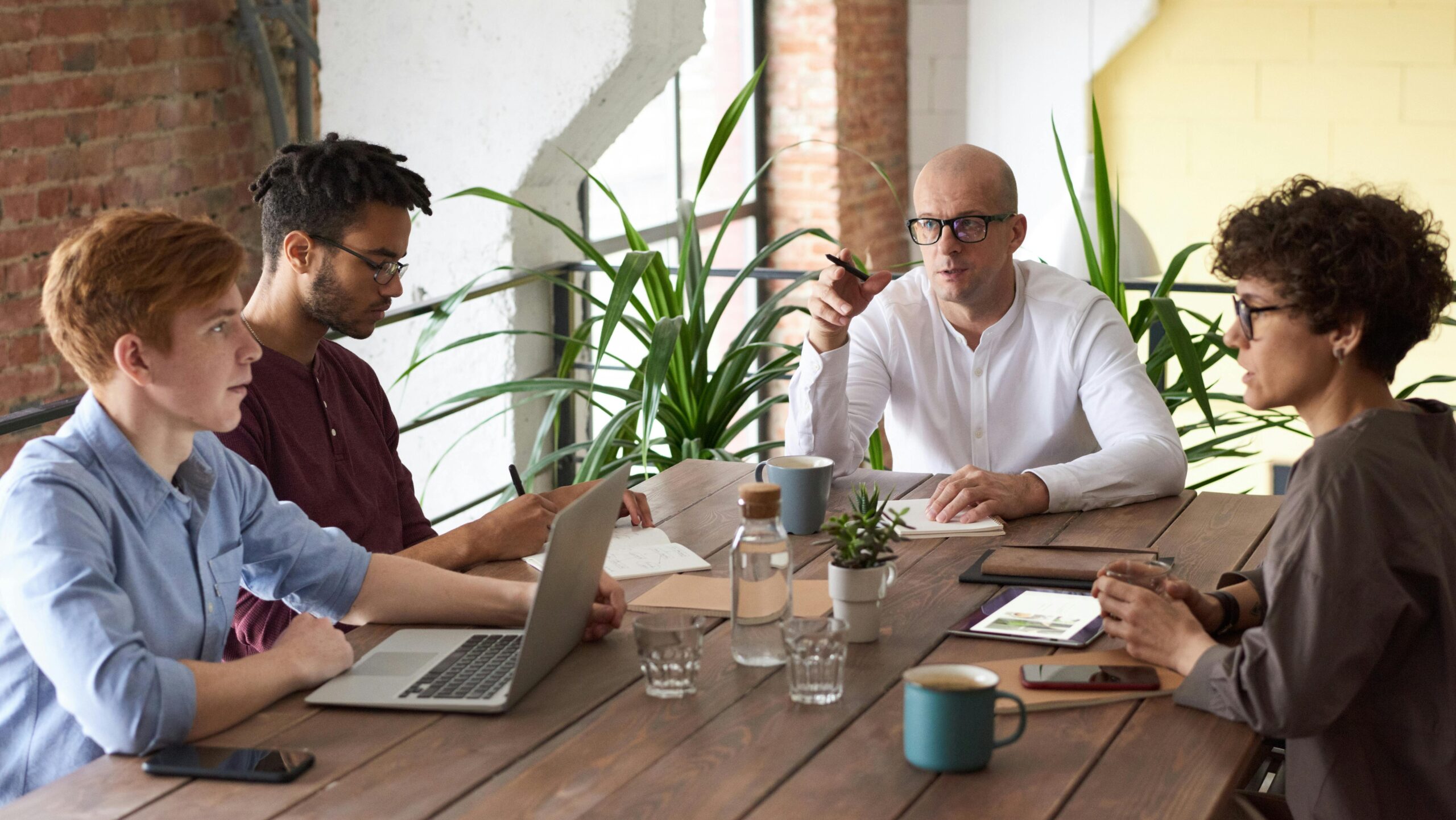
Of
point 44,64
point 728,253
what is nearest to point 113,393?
point 44,64

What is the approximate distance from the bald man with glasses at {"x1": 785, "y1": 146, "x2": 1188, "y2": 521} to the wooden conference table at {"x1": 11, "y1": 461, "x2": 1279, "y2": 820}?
0.92 m

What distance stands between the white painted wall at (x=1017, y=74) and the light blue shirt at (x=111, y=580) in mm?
4535

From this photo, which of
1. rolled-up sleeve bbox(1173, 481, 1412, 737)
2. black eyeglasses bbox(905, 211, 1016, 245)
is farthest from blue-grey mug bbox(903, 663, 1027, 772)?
black eyeglasses bbox(905, 211, 1016, 245)

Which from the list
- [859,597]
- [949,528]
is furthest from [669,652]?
[949,528]

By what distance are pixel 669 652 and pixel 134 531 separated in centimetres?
55

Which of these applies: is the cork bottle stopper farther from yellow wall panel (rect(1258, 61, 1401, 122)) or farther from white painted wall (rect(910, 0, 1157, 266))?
yellow wall panel (rect(1258, 61, 1401, 122))

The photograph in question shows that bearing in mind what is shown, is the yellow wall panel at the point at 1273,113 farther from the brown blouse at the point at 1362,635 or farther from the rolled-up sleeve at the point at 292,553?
the rolled-up sleeve at the point at 292,553

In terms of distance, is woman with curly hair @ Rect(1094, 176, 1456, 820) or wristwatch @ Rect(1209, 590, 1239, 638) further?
wristwatch @ Rect(1209, 590, 1239, 638)

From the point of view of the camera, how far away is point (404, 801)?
1262 millimetres

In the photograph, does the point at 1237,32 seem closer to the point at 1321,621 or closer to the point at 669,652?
the point at 1321,621

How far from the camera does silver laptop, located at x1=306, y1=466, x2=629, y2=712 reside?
1.45 metres

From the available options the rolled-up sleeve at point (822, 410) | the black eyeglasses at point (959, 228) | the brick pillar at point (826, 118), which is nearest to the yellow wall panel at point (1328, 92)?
the brick pillar at point (826, 118)

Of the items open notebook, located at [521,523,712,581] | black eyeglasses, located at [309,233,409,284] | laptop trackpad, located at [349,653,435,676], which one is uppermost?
black eyeglasses, located at [309,233,409,284]

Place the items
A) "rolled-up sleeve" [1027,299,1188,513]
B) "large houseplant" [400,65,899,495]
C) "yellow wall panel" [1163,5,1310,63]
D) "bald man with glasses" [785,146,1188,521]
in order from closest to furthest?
"rolled-up sleeve" [1027,299,1188,513] < "bald man with glasses" [785,146,1188,521] < "large houseplant" [400,65,899,495] < "yellow wall panel" [1163,5,1310,63]
